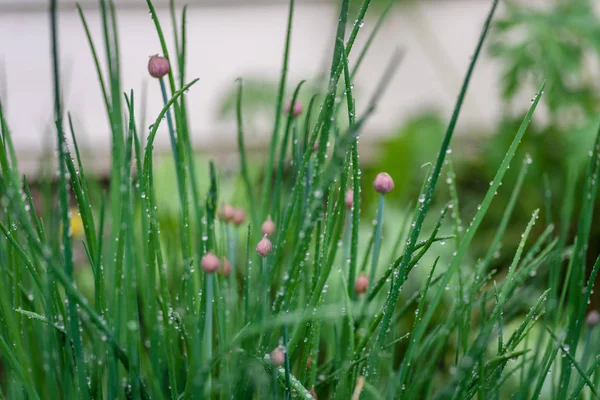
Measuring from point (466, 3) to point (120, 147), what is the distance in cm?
255

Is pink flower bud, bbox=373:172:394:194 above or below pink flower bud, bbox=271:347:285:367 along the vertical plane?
above

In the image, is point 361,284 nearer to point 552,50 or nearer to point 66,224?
point 66,224

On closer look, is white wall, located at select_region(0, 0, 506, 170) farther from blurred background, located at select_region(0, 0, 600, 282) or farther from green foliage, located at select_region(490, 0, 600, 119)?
green foliage, located at select_region(490, 0, 600, 119)

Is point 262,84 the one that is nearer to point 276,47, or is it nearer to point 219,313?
point 276,47

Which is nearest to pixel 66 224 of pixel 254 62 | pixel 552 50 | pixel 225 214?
pixel 225 214

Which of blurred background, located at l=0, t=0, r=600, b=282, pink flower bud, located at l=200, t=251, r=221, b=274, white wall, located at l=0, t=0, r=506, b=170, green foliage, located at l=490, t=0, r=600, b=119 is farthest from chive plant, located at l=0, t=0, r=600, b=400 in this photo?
white wall, located at l=0, t=0, r=506, b=170

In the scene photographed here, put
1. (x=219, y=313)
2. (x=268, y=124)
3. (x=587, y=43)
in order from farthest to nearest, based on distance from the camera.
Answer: (x=268, y=124) < (x=587, y=43) < (x=219, y=313)

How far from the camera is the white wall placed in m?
2.67

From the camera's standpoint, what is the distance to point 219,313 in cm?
46

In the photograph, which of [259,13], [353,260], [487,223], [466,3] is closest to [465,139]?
[466,3]

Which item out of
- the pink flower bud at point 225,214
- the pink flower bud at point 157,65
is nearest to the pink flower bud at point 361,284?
the pink flower bud at point 225,214

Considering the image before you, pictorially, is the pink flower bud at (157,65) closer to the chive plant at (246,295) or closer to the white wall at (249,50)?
the chive plant at (246,295)

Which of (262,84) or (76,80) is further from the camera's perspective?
(76,80)

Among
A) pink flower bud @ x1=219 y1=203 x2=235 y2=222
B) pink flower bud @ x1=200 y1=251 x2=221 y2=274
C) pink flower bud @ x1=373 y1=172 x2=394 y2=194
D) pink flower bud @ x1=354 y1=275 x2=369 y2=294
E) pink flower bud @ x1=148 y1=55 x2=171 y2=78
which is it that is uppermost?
pink flower bud @ x1=148 y1=55 x2=171 y2=78
